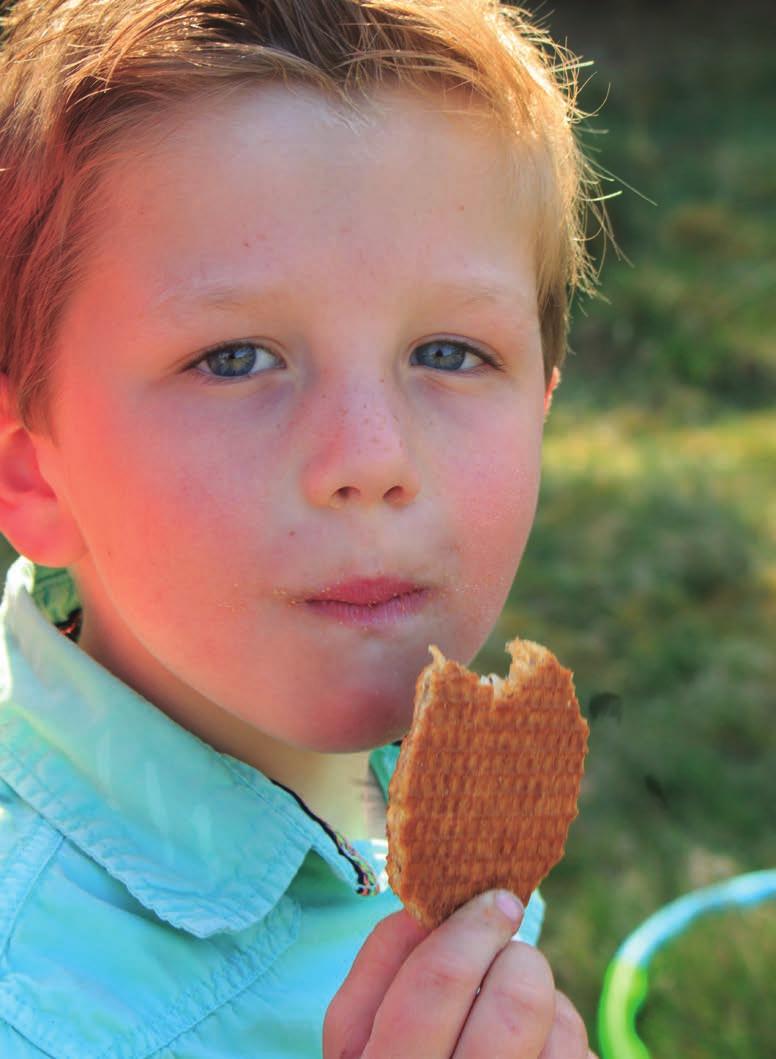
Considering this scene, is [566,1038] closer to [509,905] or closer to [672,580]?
[509,905]

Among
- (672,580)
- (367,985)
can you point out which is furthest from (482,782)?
(672,580)

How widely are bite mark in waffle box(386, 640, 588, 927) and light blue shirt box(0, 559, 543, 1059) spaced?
0.98 ft

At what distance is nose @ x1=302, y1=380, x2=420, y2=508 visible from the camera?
4.51ft

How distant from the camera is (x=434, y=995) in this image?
1.30 meters

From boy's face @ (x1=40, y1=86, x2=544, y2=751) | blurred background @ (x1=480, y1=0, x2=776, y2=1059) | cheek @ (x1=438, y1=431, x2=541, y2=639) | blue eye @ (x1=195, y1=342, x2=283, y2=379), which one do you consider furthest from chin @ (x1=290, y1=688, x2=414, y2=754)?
blurred background @ (x1=480, y1=0, x2=776, y2=1059)

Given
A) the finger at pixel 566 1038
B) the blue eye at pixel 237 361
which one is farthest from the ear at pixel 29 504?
the finger at pixel 566 1038

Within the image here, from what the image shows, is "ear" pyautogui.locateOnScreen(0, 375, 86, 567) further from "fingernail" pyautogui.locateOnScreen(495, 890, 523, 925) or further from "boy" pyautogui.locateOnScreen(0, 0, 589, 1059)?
"fingernail" pyautogui.locateOnScreen(495, 890, 523, 925)

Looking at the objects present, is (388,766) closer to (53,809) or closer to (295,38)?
(53,809)

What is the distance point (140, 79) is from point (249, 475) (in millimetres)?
476

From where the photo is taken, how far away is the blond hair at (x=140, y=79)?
1.52 m

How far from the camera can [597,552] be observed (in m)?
4.05

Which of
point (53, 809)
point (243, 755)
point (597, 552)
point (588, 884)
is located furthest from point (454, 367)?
point (597, 552)

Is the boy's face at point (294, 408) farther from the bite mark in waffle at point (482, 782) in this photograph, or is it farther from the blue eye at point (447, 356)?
the bite mark in waffle at point (482, 782)

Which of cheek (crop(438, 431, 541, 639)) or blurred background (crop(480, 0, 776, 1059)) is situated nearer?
cheek (crop(438, 431, 541, 639))
